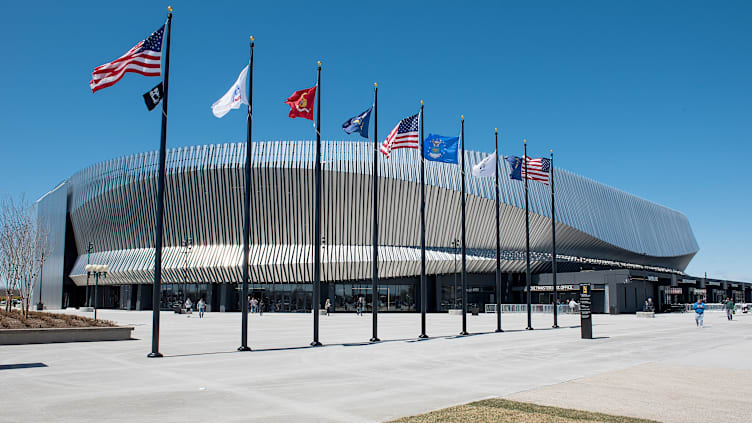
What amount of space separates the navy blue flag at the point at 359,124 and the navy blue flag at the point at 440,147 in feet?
10.8

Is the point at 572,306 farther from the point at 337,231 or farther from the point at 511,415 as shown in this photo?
the point at 511,415

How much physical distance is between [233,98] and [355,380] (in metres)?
10.6

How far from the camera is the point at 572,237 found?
66688mm

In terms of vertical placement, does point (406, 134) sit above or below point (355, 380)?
above

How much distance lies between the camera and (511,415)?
9.01m

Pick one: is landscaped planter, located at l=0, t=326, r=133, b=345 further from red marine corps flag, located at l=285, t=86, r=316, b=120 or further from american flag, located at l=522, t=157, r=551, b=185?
american flag, located at l=522, t=157, r=551, b=185

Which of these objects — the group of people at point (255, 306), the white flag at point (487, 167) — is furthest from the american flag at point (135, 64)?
the group of people at point (255, 306)

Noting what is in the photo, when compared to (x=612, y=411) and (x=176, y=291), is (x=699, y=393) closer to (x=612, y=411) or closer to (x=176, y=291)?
(x=612, y=411)

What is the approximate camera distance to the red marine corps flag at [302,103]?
2120 cm

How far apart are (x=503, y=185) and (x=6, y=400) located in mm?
56361

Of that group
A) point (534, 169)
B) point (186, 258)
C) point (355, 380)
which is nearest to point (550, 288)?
point (534, 169)

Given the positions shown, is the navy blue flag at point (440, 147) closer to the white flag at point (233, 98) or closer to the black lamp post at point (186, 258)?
the white flag at point (233, 98)

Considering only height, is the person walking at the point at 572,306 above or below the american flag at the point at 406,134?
below

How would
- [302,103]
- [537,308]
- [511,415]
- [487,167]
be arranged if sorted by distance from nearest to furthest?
1. [511,415]
2. [302,103]
3. [487,167]
4. [537,308]
